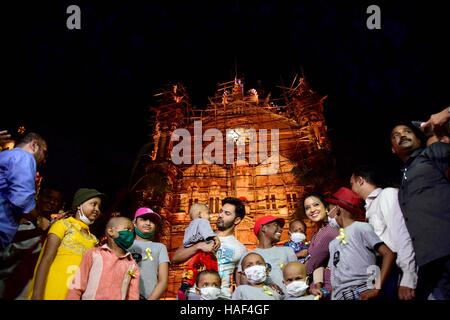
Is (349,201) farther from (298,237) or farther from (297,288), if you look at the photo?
(298,237)

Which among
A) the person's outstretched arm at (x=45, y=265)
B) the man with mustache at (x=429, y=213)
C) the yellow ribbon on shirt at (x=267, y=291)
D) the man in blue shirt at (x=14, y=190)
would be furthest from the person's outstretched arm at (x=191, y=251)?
the man with mustache at (x=429, y=213)

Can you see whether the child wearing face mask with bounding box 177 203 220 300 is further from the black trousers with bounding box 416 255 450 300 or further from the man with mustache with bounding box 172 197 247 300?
the black trousers with bounding box 416 255 450 300

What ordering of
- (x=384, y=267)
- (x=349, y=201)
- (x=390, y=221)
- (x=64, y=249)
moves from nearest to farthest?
(x=384, y=267) < (x=390, y=221) < (x=64, y=249) < (x=349, y=201)

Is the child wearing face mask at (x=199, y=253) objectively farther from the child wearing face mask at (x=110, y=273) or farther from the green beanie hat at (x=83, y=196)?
the green beanie hat at (x=83, y=196)

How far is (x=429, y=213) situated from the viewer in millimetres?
3689

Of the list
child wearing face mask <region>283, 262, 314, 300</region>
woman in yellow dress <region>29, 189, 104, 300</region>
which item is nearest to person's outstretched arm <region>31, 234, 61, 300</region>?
woman in yellow dress <region>29, 189, 104, 300</region>

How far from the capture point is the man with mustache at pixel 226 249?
4.51 metres

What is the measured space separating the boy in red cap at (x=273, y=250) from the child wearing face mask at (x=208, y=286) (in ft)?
1.32

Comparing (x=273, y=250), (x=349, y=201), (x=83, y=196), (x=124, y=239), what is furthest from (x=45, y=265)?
(x=349, y=201)

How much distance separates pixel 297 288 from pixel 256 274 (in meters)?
0.40

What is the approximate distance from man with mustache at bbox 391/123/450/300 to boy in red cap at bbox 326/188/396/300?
0.30 meters

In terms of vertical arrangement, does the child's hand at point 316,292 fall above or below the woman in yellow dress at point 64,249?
below

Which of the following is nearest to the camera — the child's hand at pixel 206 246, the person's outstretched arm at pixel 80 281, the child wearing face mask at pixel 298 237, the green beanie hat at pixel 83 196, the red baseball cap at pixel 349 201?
the person's outstretched arm at pixel 80 281
